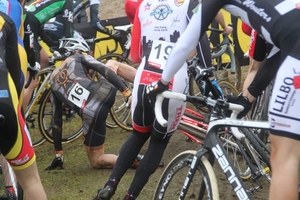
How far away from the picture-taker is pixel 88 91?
5.96 meters

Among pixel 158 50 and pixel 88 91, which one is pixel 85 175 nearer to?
pixel 88 91

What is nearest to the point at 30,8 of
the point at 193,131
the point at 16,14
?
the point at 193,131

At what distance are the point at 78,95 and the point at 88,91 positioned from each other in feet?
0.40

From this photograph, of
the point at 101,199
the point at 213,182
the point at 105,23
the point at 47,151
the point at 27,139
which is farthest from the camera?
the point at 105,23

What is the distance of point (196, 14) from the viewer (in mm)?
3570

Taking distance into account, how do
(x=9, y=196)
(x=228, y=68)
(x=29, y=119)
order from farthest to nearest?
(x=228, y=68) → (x=29, y=119) → (x=9, y=196)

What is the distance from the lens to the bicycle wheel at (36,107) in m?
7.21

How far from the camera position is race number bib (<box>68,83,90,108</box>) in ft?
19.6

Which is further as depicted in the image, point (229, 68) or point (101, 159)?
point (229, 68)

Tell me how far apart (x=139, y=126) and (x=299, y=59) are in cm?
187

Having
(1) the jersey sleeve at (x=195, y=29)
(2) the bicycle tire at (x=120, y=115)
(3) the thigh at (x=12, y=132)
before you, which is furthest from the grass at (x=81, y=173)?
(1) the jersey sleeve at (x=195, y=29)

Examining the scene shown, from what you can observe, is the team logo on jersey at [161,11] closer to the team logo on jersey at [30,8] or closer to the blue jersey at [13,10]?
the blue jersey at [13,10]

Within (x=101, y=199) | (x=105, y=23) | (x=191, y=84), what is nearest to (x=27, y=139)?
(x=101, y=199)

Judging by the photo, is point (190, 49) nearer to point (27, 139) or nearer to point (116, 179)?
point (27, 139)
